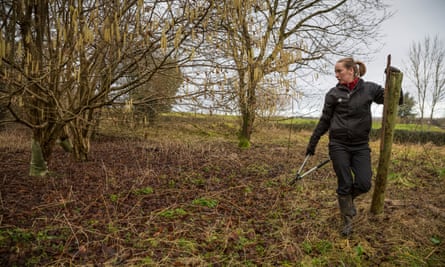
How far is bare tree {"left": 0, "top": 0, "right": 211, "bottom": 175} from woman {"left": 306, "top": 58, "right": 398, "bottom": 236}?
1.76m

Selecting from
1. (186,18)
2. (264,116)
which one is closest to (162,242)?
(186,18)

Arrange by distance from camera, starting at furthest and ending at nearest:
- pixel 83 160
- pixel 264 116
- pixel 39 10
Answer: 1. pixel 264 116
2. pixel 83 160
3. pixel 39 10

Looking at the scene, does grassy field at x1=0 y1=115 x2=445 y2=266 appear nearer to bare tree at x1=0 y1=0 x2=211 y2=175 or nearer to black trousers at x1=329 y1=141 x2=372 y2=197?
black trousers at x1=329 y1=141 x2=372 y2=197

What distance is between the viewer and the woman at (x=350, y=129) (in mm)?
2988

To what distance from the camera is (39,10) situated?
4.13 metres

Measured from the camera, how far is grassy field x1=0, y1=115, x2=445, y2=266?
2.60 m

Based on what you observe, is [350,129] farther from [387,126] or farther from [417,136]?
[417,136]

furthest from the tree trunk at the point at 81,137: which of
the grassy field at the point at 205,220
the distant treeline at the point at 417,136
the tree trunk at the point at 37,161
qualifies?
the distant treeline at the point at 417,136

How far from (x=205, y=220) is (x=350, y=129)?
198 cm

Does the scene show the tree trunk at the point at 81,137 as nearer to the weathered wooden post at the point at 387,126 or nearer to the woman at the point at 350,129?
the woman at the point at 350,129

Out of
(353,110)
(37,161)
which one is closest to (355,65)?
(353,110)

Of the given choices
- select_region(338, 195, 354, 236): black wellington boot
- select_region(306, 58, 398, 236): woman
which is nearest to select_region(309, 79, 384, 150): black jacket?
select_region(306, 58, 398, 236): woman

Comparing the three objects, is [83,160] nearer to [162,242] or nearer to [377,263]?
[162,242]

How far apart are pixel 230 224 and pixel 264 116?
4.45 meters
